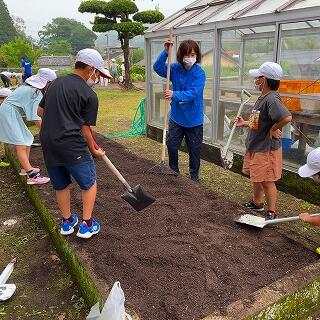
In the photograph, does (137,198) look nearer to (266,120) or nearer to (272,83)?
(266,120)

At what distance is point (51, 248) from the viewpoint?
3457mm

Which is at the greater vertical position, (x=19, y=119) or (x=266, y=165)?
(x=19, y=119)

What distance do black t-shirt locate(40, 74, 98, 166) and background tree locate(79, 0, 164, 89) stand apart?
14699 millimetres

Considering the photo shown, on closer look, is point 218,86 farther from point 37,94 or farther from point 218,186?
point 37,94

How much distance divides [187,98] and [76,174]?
76.0 inches

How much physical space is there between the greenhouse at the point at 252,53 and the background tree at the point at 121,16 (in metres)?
9.85

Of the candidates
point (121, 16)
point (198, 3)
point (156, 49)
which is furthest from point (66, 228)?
point (121, 16)

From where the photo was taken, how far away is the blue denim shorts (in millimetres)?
2855

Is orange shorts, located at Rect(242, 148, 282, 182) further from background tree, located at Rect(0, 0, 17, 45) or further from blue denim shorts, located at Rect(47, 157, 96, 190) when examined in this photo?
background tree, located at Rect(0, 0, 17, 45)

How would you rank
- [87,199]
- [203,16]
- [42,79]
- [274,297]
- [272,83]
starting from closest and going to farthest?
1. [274,297]
2. [87,199]
3. [272,83]
4. [42,79]
5. [203,16]

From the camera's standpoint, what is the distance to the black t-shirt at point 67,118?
267 centimetres

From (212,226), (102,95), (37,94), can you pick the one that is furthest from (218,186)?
(102,95)

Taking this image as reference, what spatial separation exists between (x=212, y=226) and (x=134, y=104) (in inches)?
413

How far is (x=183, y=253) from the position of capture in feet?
9.43
